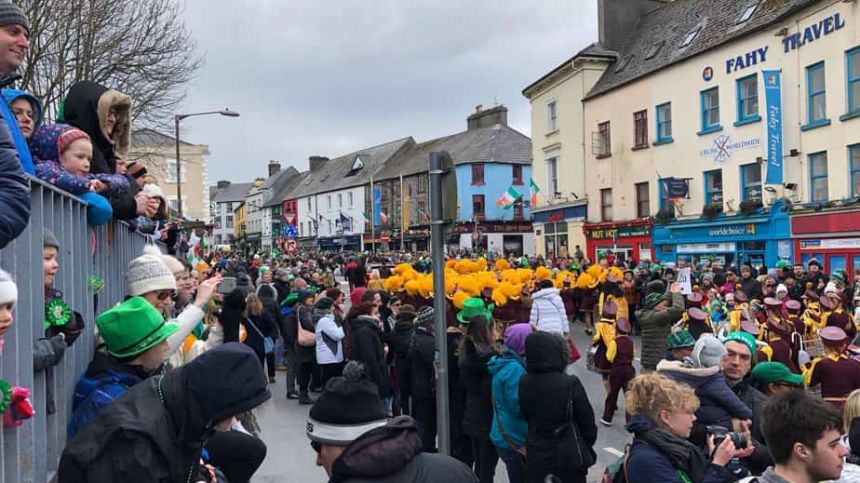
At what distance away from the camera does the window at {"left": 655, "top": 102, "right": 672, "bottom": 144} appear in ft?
87.7

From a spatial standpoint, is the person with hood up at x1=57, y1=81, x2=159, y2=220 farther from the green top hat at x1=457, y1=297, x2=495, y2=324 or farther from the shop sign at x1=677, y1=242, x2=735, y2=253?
the shop sign at x1=677, y1=242, x2=735, y2=253

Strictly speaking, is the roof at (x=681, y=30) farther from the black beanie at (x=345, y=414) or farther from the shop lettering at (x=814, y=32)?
the black beanie at (x=345, y=414)

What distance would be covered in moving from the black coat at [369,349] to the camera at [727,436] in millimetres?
4010

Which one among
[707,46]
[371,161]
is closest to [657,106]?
[707,46]

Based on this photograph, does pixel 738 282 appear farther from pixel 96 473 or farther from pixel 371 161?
pixel 371 161

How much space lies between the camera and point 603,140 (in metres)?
30.8

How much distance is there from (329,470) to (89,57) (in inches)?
556

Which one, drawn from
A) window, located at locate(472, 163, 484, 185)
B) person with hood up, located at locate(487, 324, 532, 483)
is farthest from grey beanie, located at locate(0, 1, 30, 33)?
window, located at locate(472, 163, 484, 185)

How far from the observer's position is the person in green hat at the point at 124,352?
2820 mm

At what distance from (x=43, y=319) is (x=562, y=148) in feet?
107

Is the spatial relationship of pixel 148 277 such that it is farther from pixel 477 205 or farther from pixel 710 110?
pixel 477 205

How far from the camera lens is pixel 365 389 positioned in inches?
104

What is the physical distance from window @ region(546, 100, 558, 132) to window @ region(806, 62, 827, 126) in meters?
14.7

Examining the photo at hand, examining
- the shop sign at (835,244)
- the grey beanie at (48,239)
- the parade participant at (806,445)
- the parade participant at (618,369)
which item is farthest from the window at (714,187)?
the grey beanie at (48,239)
